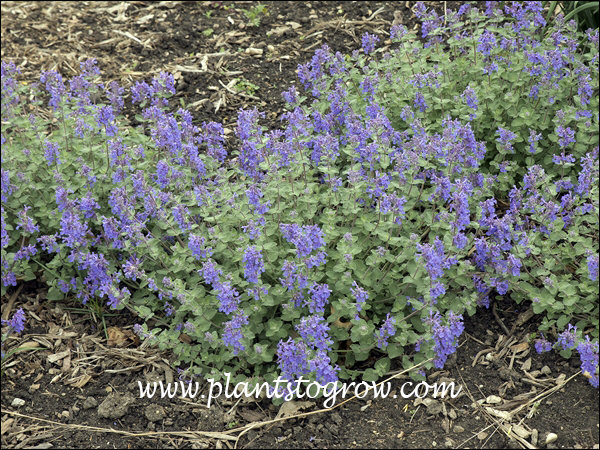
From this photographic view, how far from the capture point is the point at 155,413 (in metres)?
3.84

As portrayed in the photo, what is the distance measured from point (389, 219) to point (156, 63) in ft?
11.9

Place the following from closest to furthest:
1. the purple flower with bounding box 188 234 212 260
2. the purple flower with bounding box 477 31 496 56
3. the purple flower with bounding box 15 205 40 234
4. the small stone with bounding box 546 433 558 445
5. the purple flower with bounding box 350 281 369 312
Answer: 1. the small stone with bounding box 546 433 558 445
2. the purple flower with bounding box 350 281 369 312
3. the purple flower with bounding box 188 234 212 260
4. the purple flower with bounding box 15 205 40 234
5. the purple flower with bounding box 477 31 496 56

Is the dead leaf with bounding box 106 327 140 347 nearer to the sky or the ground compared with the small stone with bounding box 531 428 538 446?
nearer to the ground

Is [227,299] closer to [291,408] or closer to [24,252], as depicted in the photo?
[291,408]

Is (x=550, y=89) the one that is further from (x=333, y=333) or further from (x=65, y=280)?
(x=65, y=280)

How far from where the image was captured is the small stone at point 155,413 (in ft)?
12.5

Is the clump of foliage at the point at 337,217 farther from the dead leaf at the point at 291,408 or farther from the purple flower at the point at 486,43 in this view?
the dead leaf at the point at 291,408

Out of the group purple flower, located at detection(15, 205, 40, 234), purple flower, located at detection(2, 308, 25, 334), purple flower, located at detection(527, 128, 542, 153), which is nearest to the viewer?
purple flower, located at detection(2, 308, 25, 334)

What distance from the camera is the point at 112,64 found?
22.2ft

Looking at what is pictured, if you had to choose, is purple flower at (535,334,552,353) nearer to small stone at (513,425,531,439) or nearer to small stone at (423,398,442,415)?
small stone at (513,425,531,439)

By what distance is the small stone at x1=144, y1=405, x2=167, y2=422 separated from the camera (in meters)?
3.82

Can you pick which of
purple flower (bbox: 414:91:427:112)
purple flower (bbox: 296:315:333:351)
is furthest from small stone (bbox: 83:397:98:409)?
purple flower (bbox: 414:91:427:112)

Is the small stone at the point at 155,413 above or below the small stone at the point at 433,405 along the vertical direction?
below

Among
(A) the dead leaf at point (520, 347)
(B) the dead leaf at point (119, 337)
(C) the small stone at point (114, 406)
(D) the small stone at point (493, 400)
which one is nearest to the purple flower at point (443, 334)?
(D) the small stone at point (493, 400)
